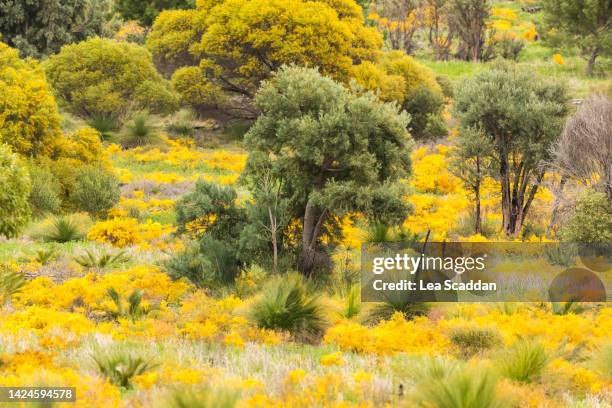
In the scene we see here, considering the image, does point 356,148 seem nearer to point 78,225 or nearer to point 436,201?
point 78,225

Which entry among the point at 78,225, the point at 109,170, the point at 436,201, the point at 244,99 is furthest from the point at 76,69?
the point at 436,201

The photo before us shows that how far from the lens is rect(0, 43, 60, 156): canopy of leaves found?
20.1 m

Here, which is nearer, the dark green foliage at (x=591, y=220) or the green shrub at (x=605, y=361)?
the green shrub at (x=605, y=361)

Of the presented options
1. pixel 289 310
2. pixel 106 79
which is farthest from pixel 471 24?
pixel 289 310

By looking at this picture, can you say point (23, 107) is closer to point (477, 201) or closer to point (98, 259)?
point (98, 259)

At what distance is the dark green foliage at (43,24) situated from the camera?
3606 centimetres

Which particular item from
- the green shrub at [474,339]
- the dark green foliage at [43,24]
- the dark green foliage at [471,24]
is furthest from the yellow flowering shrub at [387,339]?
the dark green foliage at [471,24]

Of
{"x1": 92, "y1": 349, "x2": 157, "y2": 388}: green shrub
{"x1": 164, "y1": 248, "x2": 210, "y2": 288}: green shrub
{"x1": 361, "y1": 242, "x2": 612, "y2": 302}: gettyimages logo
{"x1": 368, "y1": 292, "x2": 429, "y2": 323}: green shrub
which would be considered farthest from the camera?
{"x1": 164, "y1": 248, "x2": 210, "y2": 288}: green shrub

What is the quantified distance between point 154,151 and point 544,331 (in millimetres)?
21435

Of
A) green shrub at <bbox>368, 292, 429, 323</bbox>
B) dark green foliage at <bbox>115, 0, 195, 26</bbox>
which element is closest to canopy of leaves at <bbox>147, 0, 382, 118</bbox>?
dark green foliage at <bbox>115, 0, 195, 26</bbox>

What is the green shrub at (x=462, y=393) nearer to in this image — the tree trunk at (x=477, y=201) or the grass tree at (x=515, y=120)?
the grass tree at (x=515, y=120)

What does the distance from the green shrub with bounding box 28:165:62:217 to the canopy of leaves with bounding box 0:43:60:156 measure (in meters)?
1.12

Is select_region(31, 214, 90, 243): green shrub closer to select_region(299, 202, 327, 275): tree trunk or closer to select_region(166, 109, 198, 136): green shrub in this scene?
select_region(299, 202, 327, 275): tree trunk

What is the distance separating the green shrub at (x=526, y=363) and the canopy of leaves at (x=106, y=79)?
78.3ft
